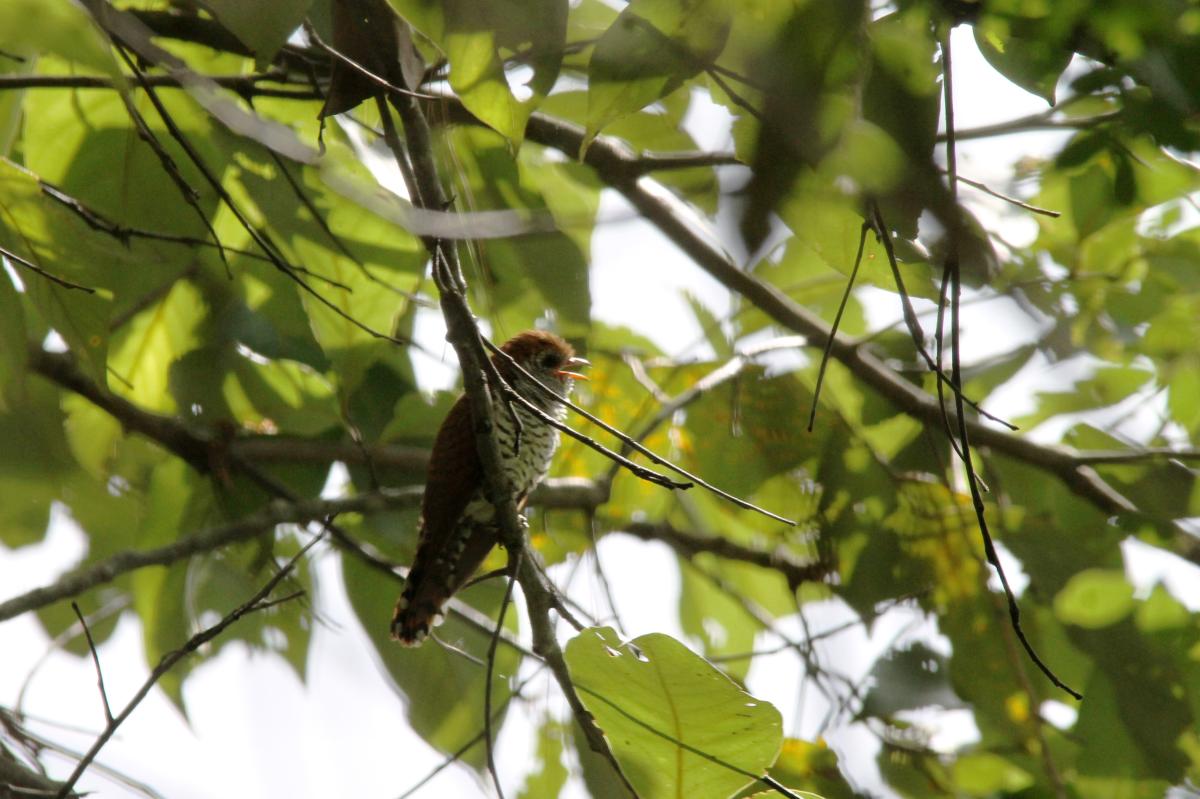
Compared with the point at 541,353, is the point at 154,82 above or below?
below

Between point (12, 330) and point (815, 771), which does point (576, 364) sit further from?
point (12, 330)

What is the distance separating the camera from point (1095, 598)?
3.71 m

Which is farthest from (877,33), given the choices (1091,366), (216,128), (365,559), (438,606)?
(1091,366)

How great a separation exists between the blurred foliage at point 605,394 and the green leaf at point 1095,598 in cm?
1

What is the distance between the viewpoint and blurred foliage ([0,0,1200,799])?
200cm

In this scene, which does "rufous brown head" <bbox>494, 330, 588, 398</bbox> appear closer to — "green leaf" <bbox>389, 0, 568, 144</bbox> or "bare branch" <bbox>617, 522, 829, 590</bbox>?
"bare branch" <bbox>617, 522, 829, 590</bbox>

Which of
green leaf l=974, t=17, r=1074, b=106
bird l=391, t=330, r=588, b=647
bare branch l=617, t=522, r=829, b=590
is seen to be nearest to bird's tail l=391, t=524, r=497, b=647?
bird l=391, t=330, r=588, b=647

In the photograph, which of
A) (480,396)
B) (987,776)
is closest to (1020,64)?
(480,396)

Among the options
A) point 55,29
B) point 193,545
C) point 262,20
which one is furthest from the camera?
point 193,545

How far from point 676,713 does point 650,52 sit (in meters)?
1.17

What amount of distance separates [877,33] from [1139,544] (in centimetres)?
293

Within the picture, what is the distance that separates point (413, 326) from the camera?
3891mm

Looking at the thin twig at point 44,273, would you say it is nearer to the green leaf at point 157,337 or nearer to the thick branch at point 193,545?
the thick branch at point 193,545

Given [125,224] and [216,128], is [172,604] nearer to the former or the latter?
[125,224]
